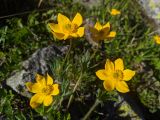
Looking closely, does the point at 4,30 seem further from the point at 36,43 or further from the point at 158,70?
the point at 158,70

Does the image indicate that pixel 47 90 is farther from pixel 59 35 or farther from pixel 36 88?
pixel 59 35

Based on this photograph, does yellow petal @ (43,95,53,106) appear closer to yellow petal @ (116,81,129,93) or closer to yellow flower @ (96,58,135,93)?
yellow flower @ (96,58,135,93)

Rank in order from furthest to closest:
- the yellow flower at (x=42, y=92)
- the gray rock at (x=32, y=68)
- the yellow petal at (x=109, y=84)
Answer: the gray rock at (x=32, y=68) < the yellow flower at (x=42, y=92) < the yellow petal at (x=109, y=84)

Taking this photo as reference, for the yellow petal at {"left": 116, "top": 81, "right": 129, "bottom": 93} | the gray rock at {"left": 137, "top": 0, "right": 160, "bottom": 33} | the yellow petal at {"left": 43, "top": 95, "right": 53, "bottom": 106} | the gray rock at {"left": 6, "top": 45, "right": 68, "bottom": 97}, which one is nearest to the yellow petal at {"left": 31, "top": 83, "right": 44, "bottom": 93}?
the yellow petal at {"left": 43, "top": 95, "right": 53, "bottom": 106}

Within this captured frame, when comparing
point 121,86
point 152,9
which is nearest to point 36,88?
point 121,86

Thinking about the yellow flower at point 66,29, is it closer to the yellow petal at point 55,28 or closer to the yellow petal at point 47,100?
the yellow petal at point 55,28

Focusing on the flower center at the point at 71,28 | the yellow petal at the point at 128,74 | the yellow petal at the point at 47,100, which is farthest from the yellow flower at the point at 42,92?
the yellow petal at the point at 128,74
